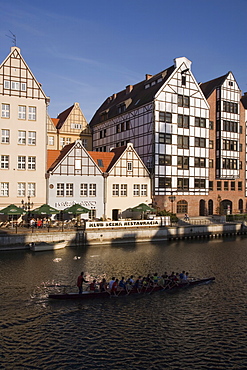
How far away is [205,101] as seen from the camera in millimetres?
65312

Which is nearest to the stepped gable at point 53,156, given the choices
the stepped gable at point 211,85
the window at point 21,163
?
the window at point 21,163

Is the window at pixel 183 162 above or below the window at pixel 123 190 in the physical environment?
above

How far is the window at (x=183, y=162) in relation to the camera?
204 feet

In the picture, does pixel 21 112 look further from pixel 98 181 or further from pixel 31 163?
pixel 98 181

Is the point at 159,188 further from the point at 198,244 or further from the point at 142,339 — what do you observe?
the point at 142,339

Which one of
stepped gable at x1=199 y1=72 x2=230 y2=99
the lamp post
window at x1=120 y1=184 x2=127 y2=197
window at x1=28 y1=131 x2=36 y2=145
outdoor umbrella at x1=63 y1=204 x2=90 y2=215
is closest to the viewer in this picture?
outdoor umbrella at x1=63 y1=204 x2=90 y2=215

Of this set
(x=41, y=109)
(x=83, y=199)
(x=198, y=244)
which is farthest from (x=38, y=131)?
(x=198, y=244)

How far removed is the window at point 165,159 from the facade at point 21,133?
18.8 meters

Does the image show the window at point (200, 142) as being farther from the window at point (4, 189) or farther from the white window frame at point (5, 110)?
the window at point (4, 189)

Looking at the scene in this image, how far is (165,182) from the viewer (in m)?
60.5

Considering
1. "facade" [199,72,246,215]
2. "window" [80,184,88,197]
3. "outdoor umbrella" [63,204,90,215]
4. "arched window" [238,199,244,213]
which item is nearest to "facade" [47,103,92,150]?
"window" [80,184,88,197]

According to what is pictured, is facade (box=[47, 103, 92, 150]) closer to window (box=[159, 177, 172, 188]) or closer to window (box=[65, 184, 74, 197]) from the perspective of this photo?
window (box=[65, 184, 74, 197])

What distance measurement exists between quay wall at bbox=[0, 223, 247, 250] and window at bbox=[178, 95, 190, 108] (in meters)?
21.0

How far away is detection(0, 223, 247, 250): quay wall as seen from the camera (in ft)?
135
